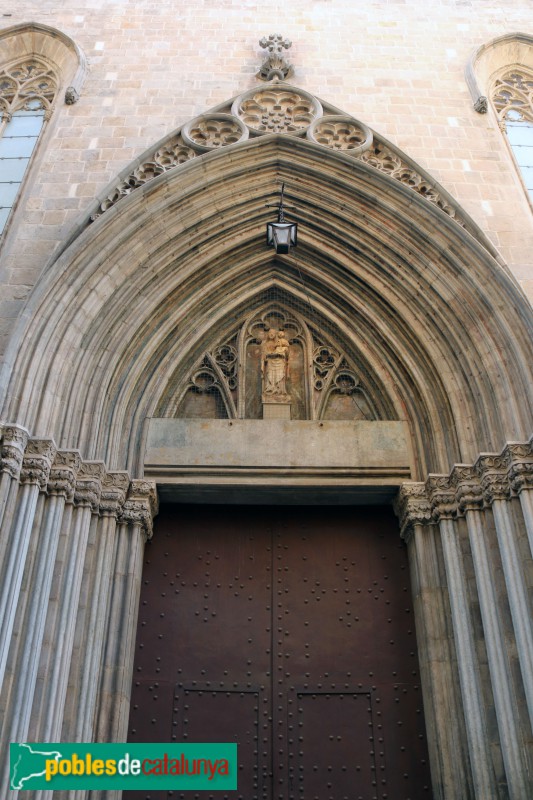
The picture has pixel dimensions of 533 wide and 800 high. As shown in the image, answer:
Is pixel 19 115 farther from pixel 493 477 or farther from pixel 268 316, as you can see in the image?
pixel 493 477

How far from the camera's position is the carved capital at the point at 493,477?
21.9 ft

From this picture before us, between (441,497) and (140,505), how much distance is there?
9.37ft

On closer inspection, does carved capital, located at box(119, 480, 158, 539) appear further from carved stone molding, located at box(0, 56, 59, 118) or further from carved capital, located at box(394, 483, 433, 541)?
carved stone molding, located at box(0, 56, 59, 118)

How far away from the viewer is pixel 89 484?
22.1 ft

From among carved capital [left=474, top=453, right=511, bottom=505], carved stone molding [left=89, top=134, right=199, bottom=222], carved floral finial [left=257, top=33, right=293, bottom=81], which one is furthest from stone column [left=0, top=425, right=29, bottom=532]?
carved floral finial [left=257, top=33, right=293, bottom=81]

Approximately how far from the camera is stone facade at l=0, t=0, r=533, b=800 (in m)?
6.22

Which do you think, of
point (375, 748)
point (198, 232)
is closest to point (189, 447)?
point (198, 232)

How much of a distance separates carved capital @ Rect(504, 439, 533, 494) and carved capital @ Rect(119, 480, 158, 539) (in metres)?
3.32

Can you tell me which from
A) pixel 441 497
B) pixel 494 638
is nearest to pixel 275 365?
pixel 441 497

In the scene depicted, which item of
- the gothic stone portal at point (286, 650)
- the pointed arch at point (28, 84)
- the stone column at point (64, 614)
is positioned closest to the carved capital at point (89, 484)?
the stone column at point (64, 614)

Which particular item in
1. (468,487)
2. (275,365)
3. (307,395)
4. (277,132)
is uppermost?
(277,132)

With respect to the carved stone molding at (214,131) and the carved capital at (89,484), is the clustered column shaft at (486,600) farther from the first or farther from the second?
the carved stone molding at (214,131)

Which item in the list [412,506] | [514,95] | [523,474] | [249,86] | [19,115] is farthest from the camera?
[514,95]

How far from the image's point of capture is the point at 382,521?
7789 millimetres
